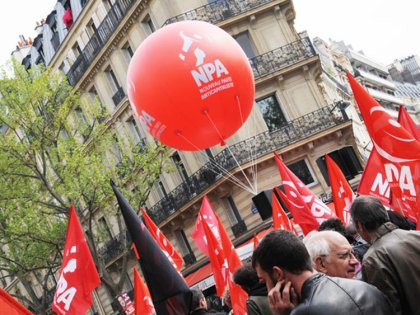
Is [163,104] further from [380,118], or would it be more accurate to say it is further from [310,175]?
[310,175]

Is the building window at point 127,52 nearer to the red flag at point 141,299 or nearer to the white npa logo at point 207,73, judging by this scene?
the red flag at point 141,299

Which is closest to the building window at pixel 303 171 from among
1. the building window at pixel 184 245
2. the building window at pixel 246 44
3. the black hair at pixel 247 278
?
the building window at pixel 246 44

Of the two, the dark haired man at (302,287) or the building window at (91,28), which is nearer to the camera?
the dark haired man at (302,287)

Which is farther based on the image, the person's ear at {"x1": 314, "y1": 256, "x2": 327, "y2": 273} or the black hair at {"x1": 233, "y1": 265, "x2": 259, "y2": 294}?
the black hair at {"x1": 233, "y1": 265, "x2": 259, "y2": 294}

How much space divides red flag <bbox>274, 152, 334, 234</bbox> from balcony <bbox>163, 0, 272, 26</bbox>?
1628cm

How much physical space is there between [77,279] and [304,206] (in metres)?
3.55

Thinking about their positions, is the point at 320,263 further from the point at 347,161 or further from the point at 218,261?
the point at 347,161

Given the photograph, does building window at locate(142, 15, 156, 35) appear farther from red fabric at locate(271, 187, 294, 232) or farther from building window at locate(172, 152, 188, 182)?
red fabric at locate(271, 187, 294, 232)

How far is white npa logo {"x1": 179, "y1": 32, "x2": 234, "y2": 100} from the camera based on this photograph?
7.70 metres

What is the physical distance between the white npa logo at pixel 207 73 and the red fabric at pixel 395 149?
2.20 metres

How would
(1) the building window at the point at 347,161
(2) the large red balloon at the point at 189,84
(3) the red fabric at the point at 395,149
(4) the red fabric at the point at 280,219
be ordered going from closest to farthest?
(3) the red fabric at the point at 395,149
(2) the large red balloon at the point at 189,84
(4) the red fabric at the point at 280,219
(1) the building window at the point at 347,161

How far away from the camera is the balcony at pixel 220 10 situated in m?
24.5

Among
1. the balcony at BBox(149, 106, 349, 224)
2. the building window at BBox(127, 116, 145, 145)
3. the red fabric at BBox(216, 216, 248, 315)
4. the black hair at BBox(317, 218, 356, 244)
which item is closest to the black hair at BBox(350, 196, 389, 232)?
the black hair at BBox(317, 218, 356, 244)

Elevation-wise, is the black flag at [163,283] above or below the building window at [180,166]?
below
